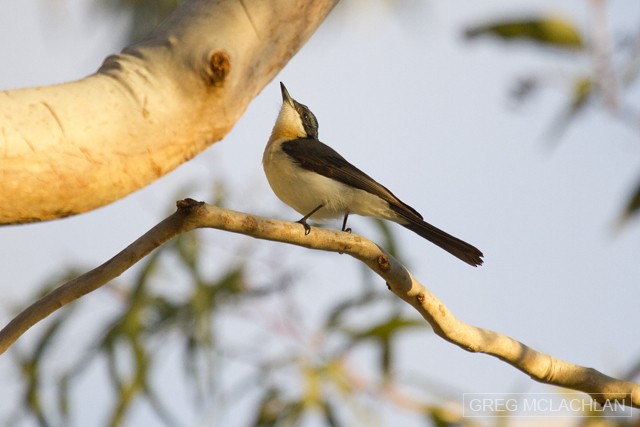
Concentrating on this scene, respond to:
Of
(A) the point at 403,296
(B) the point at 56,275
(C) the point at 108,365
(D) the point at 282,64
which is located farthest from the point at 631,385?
(B) the point at 56,275

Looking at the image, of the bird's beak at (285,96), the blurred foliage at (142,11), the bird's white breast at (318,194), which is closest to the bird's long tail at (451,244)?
the bird's white breast at (318,194)

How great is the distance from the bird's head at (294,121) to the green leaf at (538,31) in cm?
76

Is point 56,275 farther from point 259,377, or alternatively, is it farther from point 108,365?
point 259,377

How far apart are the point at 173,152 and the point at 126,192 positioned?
149mm

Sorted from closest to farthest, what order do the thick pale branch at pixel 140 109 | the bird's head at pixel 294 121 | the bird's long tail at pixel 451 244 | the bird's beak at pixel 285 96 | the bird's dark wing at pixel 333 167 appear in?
the thick pale branch at pixel 140 109
the bird's long tail at pixel 451 244
the bird's dark wing at pixel 333 167
the bird's head at pixel 294 121
the bird's beak at pixel 285 96

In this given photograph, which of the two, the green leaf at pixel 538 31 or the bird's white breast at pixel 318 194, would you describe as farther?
the green leaf at pixel 538 31

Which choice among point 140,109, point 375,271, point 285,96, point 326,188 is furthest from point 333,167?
point 140,109

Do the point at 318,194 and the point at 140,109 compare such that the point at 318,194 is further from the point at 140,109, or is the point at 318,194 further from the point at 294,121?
the point at 140,109

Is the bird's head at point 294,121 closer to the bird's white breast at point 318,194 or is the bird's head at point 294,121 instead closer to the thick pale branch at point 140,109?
the bird's white breast at point 318,194

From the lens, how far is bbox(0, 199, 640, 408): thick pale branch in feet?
6.91

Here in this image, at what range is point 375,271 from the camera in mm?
2480

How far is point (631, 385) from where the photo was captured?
8.52ft

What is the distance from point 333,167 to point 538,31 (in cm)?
121

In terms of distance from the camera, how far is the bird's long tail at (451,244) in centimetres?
305
